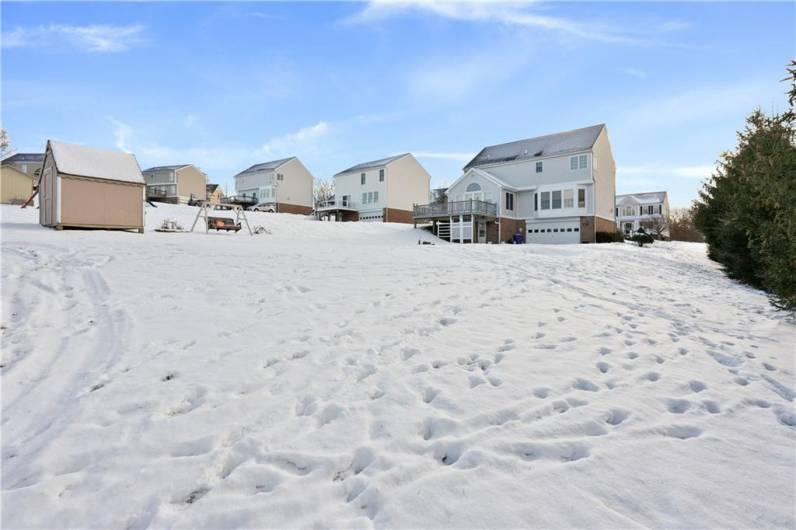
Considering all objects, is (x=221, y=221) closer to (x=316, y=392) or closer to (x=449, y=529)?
(x=316, y=392)

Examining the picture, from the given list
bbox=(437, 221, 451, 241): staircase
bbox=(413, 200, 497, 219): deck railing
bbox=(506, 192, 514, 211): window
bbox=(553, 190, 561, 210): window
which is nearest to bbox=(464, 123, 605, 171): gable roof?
bbox=(553, 190, 561, 210): window

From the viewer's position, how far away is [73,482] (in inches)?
107

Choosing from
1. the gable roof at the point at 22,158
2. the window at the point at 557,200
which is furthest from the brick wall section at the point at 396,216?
the gable roof at the point at 22,158

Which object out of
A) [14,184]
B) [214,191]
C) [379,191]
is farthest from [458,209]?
[214,191]

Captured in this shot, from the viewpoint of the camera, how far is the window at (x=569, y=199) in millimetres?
30547

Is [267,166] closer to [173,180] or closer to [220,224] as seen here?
[173,180]

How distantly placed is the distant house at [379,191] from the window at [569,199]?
17056 mm

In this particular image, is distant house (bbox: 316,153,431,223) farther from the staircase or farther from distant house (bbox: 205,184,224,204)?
distant house (bbox: 205,184,224,204)

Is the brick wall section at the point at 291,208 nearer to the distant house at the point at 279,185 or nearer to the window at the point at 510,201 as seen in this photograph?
the distant house at the point at 279,185

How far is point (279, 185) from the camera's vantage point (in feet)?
162

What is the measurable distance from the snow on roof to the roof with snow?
70830mm

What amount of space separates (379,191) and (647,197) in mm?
50500

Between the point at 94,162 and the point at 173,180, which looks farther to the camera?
the point at 173,180

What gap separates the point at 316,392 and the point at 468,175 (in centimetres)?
3191
